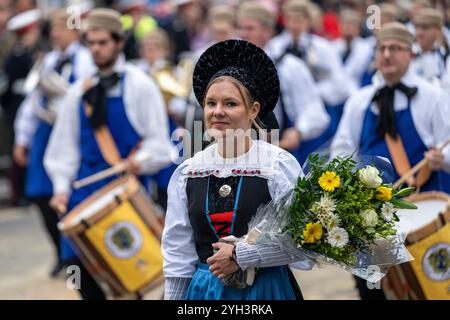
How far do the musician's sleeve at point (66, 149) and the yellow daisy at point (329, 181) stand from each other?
319cm

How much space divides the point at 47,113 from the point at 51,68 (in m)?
0.39

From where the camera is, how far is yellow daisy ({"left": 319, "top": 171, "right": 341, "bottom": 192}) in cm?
402

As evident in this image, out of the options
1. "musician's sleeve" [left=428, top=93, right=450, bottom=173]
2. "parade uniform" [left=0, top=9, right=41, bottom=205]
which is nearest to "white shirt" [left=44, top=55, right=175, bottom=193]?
"musician's sleeve" [left=428, top=93, right=450, bottom=173]

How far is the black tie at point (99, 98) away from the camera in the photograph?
6.89m

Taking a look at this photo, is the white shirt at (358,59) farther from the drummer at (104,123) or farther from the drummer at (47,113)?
the drummer at (104,123)

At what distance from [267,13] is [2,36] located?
6.31 m

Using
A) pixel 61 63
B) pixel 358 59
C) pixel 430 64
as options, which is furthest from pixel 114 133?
pixel 358 59

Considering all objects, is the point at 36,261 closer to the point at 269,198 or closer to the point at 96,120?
the point at 96,120

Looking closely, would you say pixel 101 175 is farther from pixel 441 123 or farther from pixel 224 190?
pixel 224 190

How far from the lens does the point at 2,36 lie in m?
13.8

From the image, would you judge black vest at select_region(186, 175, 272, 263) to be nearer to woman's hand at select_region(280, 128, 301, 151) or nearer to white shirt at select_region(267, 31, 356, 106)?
woman's hand at select_region(280, 128, 301, 151)

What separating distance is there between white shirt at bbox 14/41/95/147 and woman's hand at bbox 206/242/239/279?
4805mm

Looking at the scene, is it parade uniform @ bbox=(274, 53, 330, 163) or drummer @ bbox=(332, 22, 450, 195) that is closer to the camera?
drummer @ bbox=(332, 22, 450, 195)
